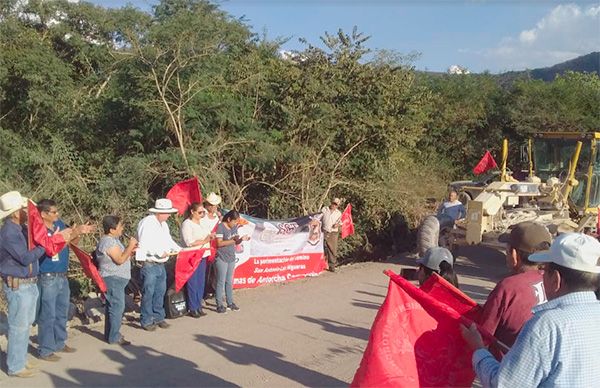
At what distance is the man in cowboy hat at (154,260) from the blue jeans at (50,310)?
1.20 meters

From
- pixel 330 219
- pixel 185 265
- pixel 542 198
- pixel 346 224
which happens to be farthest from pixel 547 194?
pixel 185 265

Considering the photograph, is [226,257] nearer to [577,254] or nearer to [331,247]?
[331,247]

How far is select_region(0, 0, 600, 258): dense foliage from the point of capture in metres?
12.6

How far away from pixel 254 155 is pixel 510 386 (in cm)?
1117

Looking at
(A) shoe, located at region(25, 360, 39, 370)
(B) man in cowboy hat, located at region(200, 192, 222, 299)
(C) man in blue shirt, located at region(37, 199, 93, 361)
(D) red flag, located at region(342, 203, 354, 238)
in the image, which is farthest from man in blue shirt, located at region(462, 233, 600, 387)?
(D) red flag, located at region(342, 203, 354, 238)

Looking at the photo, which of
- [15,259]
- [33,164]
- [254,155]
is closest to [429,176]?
[254,155]

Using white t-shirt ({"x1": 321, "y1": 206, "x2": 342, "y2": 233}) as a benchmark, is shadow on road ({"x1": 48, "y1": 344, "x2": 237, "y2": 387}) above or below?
below

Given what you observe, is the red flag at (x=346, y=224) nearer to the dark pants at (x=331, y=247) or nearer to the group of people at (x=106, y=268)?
the dark pants at (x=331, y=247)

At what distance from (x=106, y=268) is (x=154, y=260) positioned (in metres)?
0.81

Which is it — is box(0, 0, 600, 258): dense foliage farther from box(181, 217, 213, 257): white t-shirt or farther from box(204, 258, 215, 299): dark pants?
box(181, 217, 213, 257): white t-shirt

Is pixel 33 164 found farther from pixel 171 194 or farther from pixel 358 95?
pixel 358 95

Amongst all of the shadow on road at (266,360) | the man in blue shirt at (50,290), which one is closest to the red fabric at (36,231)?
the man in blue shirt at (50,290)

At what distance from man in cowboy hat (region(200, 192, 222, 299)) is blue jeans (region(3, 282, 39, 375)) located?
3.38 meters

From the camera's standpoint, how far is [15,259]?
6.21 meters
